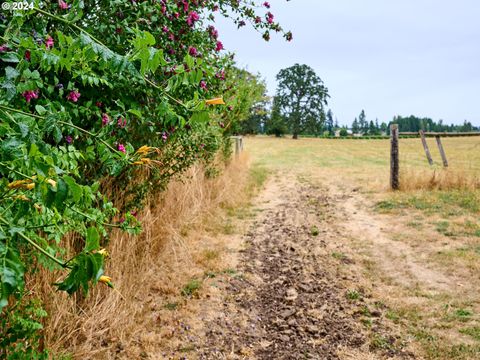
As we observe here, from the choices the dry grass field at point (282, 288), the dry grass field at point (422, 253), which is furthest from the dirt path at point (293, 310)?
the dry grass field at point (422, 253)

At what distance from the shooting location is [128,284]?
335 centimetres

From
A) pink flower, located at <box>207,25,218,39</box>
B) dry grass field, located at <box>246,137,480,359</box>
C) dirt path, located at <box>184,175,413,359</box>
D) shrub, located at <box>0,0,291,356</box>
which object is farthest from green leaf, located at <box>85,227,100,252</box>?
pink flower, located at <box>207,25,218,39</box>

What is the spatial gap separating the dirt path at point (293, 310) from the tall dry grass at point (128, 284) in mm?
615

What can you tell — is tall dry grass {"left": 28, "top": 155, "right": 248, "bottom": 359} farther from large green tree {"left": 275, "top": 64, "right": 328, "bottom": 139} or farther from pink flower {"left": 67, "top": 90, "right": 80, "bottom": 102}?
large green tree {"left": 275, "top": 64, "right": 328, "bottom": 139}

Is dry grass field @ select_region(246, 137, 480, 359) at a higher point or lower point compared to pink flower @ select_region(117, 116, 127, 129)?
lower

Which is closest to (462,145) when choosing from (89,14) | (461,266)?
(461,266)

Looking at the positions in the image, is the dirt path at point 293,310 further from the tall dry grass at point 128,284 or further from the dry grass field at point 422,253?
the tall dry grass at point 128,284

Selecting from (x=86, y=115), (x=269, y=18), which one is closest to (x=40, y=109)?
(x=86, y=115)

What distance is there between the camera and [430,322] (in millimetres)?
3264

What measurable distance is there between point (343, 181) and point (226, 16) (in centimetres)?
827

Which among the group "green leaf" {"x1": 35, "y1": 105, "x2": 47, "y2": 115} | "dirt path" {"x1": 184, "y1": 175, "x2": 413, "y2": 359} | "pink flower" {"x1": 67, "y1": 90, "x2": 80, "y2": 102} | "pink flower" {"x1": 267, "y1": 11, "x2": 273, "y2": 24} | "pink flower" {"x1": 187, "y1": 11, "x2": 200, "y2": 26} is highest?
"pink flower" {"x1": 267, "y1": 11, "x2": 273, "y2": 24}

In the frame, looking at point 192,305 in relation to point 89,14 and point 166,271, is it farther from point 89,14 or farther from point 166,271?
point 89,14

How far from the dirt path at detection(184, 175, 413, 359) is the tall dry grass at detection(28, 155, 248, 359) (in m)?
0.61

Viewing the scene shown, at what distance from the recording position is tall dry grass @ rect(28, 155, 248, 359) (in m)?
2.54
